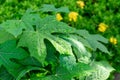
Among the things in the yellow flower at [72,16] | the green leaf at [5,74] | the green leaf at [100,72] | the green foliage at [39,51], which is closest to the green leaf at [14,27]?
the green foliage at [39,51]

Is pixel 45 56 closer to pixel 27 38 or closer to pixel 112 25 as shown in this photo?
pixel 27 38

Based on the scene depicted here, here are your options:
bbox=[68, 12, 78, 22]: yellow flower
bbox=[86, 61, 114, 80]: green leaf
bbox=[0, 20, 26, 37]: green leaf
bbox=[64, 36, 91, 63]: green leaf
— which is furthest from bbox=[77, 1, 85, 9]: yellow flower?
bbox=[0, 20, 26, 37]: green leaf

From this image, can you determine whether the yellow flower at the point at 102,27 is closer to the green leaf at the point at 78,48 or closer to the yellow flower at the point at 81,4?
the yellow flower at the point at 81,4

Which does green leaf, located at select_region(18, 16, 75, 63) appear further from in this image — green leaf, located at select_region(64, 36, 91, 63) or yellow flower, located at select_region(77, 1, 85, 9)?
yellow flower, located at select_region(77, 1, 85, 9)

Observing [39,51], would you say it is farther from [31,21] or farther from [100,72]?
[100,72]

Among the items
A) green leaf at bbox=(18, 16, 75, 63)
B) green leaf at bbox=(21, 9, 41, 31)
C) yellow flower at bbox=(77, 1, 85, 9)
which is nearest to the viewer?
green leaf at bbox=(18, 16, 75, 63)

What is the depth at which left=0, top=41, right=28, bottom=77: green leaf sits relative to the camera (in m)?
2.10

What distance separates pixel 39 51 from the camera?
204 cm

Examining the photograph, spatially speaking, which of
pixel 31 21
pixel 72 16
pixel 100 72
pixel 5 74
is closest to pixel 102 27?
pixel 72 16

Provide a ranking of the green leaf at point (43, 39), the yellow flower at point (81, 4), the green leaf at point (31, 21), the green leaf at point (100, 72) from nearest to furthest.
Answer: the green leaf at point (43, 39) → the green leaf at point (31, 21) → the green leaf at point (100, 72) → the yellow flower at point (81, 4)

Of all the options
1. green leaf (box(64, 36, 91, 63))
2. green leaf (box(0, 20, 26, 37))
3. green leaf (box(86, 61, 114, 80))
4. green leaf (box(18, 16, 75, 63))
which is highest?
green leaf (box(0, 20, 26, 37))

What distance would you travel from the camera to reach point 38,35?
2076 millimetres

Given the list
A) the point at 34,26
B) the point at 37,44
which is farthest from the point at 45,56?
the point at 34,26

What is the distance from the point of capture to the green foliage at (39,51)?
80.8 inches
